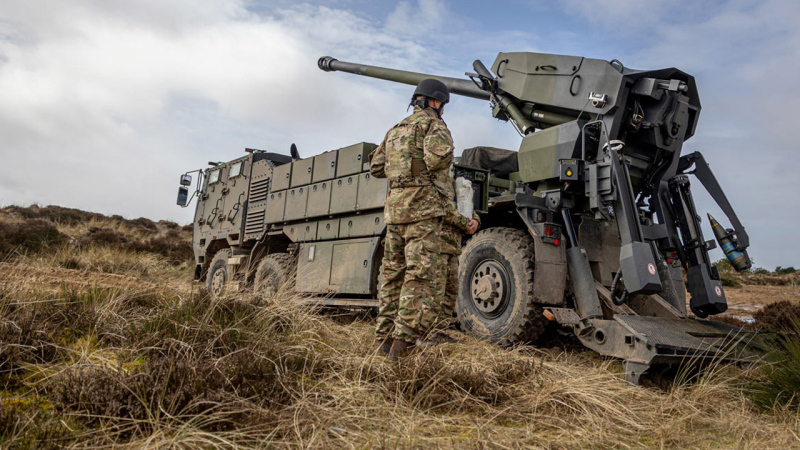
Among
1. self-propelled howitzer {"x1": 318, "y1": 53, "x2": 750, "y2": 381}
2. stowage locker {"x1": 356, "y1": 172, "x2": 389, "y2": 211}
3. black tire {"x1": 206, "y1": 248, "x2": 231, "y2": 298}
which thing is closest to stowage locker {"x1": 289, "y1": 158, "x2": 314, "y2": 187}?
stowage locker {"x1": 356, "y1": 172, "x2": 389, "y2": 211}

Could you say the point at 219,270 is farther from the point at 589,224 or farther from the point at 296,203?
the point at 589,224

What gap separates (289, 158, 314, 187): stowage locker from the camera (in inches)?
333

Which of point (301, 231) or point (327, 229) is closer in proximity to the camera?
point (327, 229)

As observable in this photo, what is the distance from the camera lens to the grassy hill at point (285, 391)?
2.36 metres

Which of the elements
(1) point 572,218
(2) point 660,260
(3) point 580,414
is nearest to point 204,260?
(1) point 572,218

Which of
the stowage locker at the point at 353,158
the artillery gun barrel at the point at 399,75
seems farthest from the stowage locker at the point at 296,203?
the artillery gun barrel at the point at 399,75

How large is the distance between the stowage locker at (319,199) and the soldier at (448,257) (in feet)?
11.5

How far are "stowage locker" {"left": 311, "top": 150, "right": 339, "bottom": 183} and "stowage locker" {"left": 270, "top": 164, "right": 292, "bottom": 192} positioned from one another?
0.75 m

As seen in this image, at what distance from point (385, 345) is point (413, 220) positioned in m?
0.96

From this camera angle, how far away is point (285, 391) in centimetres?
284

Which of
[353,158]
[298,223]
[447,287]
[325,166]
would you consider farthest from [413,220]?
[298,223]

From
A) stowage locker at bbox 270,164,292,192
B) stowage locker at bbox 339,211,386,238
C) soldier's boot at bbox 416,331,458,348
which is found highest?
stowage locker at bbox 270,164,292,192

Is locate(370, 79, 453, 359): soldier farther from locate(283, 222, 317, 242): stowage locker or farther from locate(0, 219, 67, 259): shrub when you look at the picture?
locate(0, 219, 67, 259): shrub

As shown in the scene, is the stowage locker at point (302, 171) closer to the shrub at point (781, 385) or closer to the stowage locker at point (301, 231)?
the stowage locker at point (301, 231)
